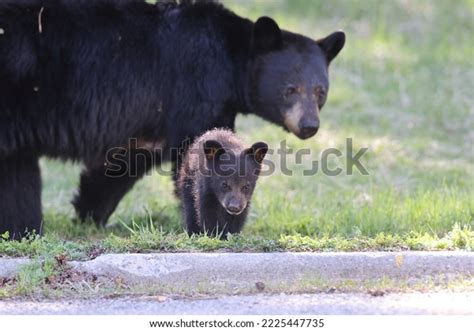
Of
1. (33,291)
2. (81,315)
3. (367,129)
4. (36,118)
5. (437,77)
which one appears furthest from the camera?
(437,77)

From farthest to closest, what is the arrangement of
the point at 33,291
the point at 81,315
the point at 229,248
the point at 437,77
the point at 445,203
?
the point at 437,77 → the point at 445,203 → the point at 229,248 → the point at 33,291 → the point at 81,315

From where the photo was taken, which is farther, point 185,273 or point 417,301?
point 185,273

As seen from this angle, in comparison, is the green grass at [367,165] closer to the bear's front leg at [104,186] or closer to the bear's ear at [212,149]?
the bear's front leg at [104,186]

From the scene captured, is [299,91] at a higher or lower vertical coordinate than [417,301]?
higher

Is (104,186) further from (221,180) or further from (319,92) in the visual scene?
(319,92)

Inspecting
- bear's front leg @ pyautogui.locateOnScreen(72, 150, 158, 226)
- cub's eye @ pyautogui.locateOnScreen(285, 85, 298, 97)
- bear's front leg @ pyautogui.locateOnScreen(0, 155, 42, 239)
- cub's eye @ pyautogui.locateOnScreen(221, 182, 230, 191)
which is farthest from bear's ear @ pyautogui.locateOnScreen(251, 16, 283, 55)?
bear's front leg @ pyautogui.locateOnScreen(0, 155, 42, 239)

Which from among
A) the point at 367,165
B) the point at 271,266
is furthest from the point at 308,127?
the point at 367,165

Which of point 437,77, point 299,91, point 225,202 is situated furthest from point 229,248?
point 437,77

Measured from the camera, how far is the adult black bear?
7.62m

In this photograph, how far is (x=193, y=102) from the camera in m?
7.82

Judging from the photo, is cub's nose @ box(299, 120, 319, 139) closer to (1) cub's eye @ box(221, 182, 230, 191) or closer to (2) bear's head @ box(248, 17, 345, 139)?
(2) bear's head @ box(248, 17, 345, 139)

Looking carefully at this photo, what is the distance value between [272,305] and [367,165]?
19.9ft

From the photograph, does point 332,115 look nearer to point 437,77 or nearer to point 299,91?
point 437,77

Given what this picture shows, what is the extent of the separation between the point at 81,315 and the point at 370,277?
1.91m
